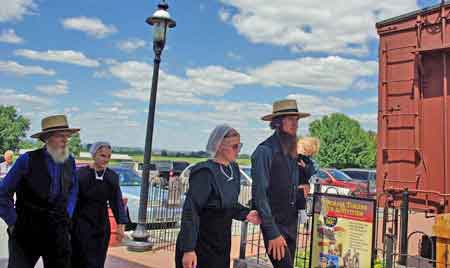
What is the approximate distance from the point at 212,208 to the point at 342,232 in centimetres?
223

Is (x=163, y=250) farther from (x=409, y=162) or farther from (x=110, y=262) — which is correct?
(x=409, y=162)

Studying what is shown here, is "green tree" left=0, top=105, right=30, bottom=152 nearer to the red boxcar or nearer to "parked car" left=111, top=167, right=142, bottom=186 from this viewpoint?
"parked car" left=111, top=167, right=142, bottom=186

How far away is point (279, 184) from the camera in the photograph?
11.8 ft

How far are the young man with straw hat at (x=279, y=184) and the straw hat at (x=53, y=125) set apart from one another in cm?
187

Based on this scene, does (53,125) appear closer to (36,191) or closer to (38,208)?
(36,191)

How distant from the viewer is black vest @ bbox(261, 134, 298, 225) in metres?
3.60

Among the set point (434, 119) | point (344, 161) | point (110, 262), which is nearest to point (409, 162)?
point (434, 119)

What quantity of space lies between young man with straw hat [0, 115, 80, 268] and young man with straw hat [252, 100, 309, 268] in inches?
70.2

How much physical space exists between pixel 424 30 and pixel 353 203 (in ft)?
9.62

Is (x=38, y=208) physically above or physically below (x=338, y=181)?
above

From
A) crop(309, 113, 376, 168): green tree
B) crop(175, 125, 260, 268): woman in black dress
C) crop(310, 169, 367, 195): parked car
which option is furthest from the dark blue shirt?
crop(309, 113, 376, 168): green tree

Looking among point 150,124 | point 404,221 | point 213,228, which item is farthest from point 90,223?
point 150,124

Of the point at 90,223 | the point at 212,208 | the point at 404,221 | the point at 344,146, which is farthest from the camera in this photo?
the point at 344,146

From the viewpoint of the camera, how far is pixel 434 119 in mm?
5820
